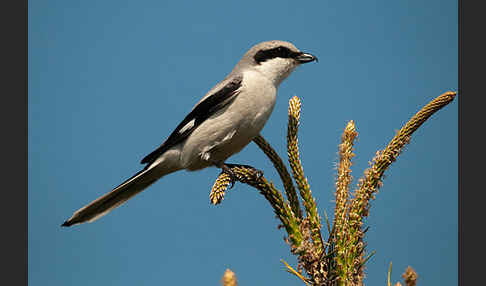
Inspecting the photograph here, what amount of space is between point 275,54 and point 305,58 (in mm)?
171

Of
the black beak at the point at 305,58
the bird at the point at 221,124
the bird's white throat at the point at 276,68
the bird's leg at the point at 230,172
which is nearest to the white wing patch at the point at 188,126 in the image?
the bird at the point at 221,124

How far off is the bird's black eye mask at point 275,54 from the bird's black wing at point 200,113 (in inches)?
10.4

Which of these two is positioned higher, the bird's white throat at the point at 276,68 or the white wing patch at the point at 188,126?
the bird's white throat at the point at 276,68

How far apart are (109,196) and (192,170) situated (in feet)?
1.48

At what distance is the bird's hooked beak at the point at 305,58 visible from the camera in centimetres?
241

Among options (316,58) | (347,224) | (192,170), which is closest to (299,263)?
(347,224)

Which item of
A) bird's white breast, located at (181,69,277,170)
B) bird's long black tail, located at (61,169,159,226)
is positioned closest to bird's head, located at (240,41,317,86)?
bird's white breast, located at (181,69,277,170)

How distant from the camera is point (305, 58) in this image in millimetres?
2420

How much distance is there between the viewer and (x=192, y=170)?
2.35 meters

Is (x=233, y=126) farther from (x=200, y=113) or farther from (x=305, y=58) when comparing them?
(x=305, y=58)

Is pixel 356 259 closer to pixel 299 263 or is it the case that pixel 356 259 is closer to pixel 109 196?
pixel 299 263

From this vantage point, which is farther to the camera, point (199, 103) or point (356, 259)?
point (199, 103)

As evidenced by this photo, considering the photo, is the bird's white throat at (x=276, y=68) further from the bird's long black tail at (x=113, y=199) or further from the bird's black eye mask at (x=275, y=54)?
the bird's long black tail at (x=113, y=199)

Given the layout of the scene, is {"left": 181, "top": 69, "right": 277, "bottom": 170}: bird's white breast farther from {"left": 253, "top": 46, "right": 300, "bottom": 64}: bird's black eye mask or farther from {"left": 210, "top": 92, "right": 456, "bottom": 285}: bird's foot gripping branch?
{"left": 210, "top": 92, "right": 456, "bottom": 285}: bird's foot gripping branch
